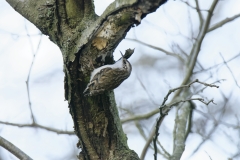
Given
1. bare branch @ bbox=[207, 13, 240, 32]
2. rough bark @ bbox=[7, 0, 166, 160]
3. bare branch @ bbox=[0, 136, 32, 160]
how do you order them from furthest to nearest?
1. bare branch @ bbox=[207, 13, 240, 32]
2. bare branch @ bbox=[0, 136, 32, 160]
3. rough bark @ bbox=[7, 0, 166, 160]

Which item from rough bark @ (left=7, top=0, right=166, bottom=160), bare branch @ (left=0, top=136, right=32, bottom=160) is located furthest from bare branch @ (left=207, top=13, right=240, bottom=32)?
bare branch @ (left=0, top=136, right=32, bottom=160)

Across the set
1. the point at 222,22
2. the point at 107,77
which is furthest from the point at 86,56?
the point at 222,22

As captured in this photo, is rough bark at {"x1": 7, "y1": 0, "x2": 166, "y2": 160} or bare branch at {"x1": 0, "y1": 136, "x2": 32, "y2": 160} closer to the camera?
rough bark at {"x1": 7, "y1": 0, "x2": 166, "y2": 160}

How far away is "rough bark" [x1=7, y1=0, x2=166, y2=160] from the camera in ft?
6.77

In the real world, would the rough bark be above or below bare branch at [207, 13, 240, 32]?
below

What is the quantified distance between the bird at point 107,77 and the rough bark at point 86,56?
1.3 inches

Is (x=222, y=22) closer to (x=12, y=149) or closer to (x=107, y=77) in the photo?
(x=107, y=77)

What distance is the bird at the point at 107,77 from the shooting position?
2133mm

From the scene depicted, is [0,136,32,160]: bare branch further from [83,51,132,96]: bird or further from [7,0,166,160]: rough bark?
[83,51,132,96]: bird

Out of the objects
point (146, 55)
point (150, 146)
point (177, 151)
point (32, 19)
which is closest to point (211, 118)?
point (150, 146)

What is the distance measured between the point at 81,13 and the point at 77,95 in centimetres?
44

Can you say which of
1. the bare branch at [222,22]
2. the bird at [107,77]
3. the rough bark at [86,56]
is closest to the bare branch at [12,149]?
the rough bark at [86,56]

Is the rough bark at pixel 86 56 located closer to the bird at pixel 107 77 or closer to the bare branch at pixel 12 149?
the bird at pixel 107 77

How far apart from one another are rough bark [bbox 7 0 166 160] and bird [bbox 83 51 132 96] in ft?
0.11
